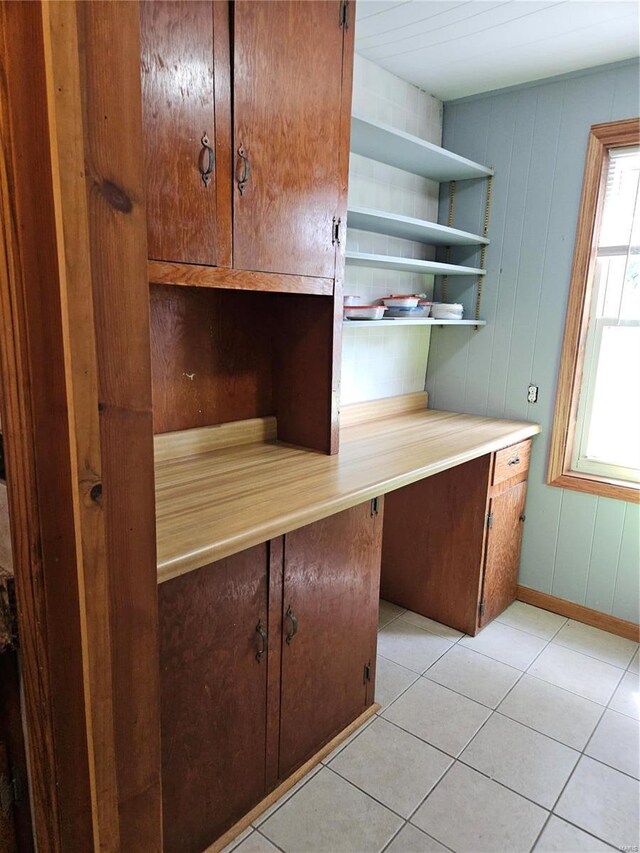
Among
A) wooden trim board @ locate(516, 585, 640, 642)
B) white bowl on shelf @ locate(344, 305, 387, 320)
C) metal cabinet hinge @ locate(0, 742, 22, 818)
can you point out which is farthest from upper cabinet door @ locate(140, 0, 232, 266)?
wooden trim board @ locate(516, 585, 640, 642)

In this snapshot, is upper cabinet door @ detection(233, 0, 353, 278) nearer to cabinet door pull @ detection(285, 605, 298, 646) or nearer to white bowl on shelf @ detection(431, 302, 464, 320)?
cabinet door pull @ detection(285, 605, 298, 646)

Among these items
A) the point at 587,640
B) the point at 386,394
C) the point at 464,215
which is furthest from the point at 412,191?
the point at 587,640

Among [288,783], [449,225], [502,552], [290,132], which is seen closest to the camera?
[290,132]

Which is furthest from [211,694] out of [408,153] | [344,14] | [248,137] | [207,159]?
[408,153]

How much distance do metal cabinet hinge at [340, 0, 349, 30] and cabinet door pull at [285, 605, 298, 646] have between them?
168cm

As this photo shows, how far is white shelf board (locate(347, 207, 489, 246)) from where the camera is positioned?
6.95ft

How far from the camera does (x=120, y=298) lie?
774mm

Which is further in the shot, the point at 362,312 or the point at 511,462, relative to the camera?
the point at 511,462

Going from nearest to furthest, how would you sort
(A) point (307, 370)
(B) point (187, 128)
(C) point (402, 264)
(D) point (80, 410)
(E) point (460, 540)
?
(D) point (80, 410) → (B) point (187, 128) → (A) point (307, 370) → (C) point (402, 264) → (E) point (460, 540)

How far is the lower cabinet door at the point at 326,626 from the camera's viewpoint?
1.57 m

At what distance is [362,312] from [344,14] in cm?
96

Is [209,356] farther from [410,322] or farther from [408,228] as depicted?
[408,228]

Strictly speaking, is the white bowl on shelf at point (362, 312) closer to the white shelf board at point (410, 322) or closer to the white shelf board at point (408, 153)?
the white shelf board at point (410, 322)

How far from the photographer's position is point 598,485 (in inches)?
102
